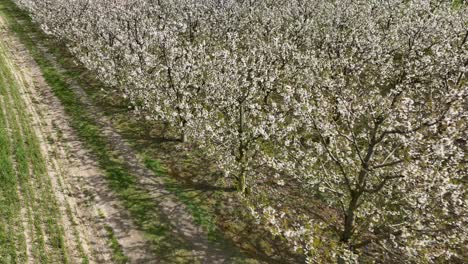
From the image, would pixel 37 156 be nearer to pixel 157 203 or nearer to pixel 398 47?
pixel 157 203

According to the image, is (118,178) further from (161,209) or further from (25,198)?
A: (25,198)

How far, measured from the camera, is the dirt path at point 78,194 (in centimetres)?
1894

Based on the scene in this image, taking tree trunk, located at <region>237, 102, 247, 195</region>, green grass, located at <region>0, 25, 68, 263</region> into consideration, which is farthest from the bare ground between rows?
tree trunk, located at <region>237, 102, 247, 195</region>

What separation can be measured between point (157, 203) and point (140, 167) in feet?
13.6

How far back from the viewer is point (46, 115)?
30.9 meters

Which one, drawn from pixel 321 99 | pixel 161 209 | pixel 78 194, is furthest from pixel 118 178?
pixel 321 99

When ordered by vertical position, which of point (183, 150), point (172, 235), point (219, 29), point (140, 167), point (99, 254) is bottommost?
point (99, 254)

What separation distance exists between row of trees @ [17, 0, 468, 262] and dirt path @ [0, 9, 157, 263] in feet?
18.4

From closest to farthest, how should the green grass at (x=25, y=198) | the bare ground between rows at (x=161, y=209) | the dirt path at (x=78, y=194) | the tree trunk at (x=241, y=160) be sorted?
the green grass at (x=25, y=198) < the dirt path at (x=78, y=194) < the bare ground between rows at (x=161, y=209) < the tree trunk at (x=241, y=160)

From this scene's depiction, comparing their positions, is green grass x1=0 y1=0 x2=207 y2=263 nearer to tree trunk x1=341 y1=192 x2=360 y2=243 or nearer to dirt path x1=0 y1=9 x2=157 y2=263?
dirt path x1=0 y1=9 x2=157 y2=263

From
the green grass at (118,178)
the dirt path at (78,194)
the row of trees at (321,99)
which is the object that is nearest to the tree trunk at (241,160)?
the row of trees at (321,99)

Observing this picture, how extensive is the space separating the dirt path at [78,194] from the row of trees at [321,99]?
5.60m

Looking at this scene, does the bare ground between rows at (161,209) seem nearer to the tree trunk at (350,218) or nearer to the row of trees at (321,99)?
the row of trees at (321,99)

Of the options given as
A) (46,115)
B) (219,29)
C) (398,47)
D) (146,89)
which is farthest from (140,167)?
(398,47)
